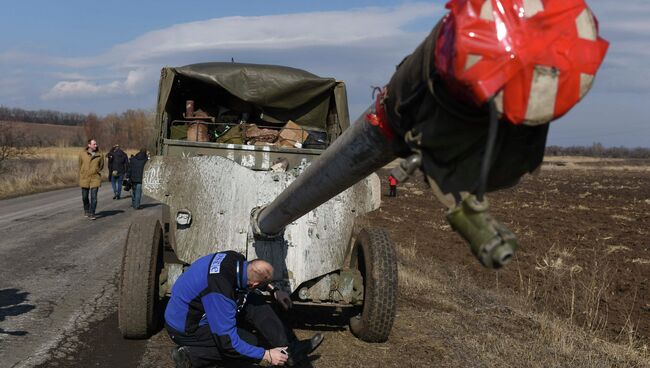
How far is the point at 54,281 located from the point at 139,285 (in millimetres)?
3337

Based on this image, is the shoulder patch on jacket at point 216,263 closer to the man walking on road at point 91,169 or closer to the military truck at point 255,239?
the military truck at point 255,239

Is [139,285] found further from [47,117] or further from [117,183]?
[47,117]

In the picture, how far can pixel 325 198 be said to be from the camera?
3.55 meters

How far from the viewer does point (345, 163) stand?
2.94 m

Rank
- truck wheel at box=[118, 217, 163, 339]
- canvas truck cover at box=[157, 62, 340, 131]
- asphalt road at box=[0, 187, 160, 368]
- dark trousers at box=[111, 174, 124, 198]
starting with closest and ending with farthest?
truck wheel at box=[118, 217, 163, 339], asphalt road at box=[0, 187, 160, 368], canvas truck cover at box=[157, 62, 340, 131], dark trousers at box=[111, 174, 124, 198]

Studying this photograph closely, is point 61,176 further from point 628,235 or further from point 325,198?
point 325,198

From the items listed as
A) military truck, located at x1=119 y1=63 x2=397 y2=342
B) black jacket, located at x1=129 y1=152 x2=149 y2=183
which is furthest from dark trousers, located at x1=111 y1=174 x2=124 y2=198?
military truck, located at x1=119 y1=63 x2=397 y2=342

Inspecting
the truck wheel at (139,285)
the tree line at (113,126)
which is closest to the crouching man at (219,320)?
the truck wheel at (139,285)

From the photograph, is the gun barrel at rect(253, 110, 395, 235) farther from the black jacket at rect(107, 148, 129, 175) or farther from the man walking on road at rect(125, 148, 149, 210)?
the black jacket at rect(107, 148, 129, 175)

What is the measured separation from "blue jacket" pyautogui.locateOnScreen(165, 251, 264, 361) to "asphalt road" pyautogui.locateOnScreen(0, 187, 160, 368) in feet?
3.86

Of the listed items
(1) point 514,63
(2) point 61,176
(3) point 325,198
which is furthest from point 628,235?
(2) point 61,176

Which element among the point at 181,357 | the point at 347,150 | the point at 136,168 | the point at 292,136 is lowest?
the point at 181,357

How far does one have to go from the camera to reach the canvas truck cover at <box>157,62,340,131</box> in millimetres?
8430

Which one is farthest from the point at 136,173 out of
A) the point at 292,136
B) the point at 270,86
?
the point at 292,136
